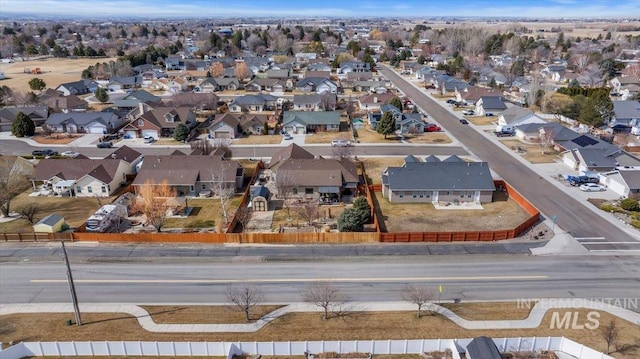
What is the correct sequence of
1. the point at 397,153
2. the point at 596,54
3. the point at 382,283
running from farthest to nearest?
the point at 596,54, the point at 397,153, the point at 382,283

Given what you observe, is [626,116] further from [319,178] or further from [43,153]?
[43,153]

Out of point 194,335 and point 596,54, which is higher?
point 596,54

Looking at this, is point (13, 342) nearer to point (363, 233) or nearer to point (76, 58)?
point (363, 233)

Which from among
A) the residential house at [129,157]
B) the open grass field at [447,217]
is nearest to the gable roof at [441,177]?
the open grass field at [447,217]

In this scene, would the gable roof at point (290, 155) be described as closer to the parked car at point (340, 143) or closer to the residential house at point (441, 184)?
the parked car at point (340, 143)

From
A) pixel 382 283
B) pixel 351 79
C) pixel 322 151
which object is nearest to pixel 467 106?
pixel 351 79

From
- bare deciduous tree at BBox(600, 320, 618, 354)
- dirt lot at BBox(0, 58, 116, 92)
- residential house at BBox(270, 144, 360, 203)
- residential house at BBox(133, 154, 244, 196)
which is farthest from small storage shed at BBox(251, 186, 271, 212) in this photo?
dirt lot at BBox(0, 58, 116, 92)

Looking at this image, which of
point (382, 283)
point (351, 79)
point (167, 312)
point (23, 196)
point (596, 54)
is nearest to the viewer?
point (167, 312)
